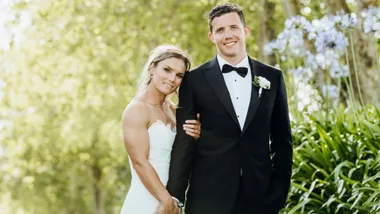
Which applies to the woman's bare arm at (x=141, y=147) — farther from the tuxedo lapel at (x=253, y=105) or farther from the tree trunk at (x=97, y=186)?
the tree trunk at (x=97, y=186)

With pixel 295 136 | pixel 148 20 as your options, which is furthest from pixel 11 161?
pixel 295 136

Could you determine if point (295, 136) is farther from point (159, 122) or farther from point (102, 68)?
point (102, 68)

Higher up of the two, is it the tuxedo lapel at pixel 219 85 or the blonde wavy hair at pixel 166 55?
the blonde wavy hair at pixel 166 55

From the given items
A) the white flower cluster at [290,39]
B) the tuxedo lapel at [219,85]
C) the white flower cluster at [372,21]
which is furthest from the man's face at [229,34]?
the white flower cluster at [290,39]

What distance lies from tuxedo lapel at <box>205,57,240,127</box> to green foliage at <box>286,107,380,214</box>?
5.34ft

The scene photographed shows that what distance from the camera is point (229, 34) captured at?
15.0 ft

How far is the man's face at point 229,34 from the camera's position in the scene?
4602 millimetres

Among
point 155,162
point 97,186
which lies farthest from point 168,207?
point 97,186

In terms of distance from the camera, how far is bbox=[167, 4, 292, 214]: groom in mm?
4617

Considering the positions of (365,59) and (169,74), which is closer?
(169,74)

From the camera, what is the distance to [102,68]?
16141 millimetres

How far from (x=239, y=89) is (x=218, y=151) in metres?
0.38

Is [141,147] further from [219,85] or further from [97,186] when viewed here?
[97,186]

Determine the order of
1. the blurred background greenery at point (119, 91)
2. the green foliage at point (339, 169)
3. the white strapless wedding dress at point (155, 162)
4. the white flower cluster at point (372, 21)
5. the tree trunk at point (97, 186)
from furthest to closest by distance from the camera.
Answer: the tree trunk at point (97, 186), the white flower cluster at point (372, 21), the blurred background greenery at point (119, 91), the green foliage at point (339, 169), the white strapless wedding dress at point (155, 162)
